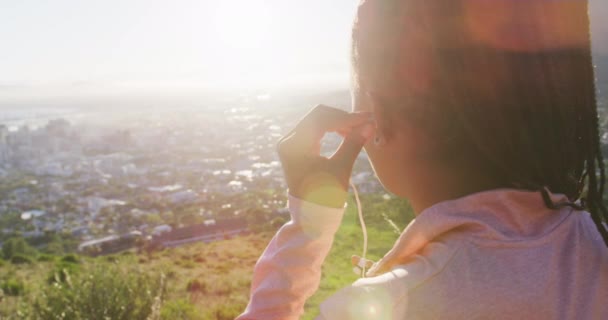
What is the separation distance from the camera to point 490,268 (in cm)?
49

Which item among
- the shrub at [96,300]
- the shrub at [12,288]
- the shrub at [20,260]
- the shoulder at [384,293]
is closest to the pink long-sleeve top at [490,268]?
the shoulder at [384,293]

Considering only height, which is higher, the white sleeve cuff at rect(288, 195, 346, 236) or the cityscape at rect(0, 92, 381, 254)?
the white sleeve cuff at rect(288, 195, 346, 236)

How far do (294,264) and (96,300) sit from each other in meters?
2.92

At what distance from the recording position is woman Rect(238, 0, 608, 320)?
1.58 feet

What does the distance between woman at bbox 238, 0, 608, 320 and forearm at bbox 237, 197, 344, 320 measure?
112 millimetres

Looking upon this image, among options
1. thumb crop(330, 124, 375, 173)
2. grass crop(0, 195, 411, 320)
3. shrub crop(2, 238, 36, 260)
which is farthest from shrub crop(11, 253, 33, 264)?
thumb crop(330, 124, 375, 173)

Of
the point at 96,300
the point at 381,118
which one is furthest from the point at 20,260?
the point at 381,118

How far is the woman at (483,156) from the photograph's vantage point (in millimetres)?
482

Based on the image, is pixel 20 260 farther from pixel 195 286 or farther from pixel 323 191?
pixel 323 191

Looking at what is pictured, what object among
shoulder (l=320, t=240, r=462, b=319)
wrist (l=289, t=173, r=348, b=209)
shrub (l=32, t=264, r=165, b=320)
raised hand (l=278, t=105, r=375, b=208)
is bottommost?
shrub (l=32, t=264, r=165, b=320)

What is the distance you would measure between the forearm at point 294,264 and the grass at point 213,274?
35.9 inches

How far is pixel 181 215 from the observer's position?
73.4ft

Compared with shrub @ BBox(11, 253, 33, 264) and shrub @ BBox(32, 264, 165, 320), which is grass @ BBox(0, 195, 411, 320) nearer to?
shrub @ BBox(32, 264, 165, 320)

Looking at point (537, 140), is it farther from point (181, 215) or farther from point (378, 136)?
point (181, 215)
